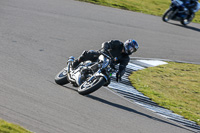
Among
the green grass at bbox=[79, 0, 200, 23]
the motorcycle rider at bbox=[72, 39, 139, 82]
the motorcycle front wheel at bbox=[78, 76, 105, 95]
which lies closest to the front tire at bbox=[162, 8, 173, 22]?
the green grass at bbox=[79, 0, 200, 23]

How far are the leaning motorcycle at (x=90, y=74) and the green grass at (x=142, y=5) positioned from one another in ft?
41.7

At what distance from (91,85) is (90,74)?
500mm

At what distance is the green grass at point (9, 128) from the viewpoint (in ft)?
19.0

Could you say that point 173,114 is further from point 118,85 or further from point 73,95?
point 73,95

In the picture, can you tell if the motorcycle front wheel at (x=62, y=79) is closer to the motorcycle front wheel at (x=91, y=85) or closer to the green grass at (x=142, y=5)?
the motorcycle front wheel at (x=91, y=85)

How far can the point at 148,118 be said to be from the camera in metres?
9.04

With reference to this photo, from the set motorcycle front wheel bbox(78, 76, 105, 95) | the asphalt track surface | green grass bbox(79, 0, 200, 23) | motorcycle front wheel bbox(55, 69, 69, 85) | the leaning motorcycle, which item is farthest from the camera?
green grass bbox(79, 0, 200, 23)

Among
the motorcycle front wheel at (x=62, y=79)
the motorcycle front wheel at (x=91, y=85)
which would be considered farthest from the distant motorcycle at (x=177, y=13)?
the motorcycle front wheel at (x=91, y=85)

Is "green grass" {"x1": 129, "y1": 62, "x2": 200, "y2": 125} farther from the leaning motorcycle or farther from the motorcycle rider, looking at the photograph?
the leaning motorcycle

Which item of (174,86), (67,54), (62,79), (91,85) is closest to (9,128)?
(91,85)

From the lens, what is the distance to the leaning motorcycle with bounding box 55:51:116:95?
29.6 feet

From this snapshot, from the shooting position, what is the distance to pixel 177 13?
21172 millimetres

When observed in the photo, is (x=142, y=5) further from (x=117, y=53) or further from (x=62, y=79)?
(x=62, y=79)

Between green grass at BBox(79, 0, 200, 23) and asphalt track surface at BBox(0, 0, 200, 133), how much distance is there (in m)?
1.26
